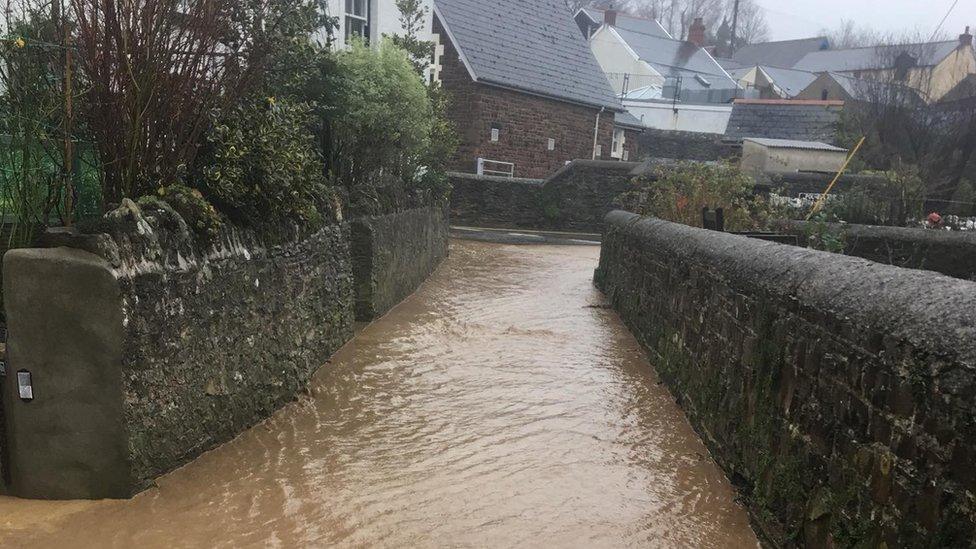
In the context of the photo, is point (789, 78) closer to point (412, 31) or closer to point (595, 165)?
point (595, 165)

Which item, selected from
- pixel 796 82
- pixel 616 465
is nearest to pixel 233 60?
pixel 616 465

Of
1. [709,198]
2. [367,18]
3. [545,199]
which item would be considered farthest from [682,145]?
[709,198]

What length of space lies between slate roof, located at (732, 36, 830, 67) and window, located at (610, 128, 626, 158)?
38.1 m

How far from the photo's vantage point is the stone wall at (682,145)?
33.2 m

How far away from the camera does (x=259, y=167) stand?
5.98m

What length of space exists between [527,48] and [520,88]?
11.4 ft

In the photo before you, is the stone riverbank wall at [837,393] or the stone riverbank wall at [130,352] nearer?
the stone riverbank wall at [837,393]

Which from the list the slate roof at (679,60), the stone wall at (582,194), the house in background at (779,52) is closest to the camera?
the stone wall at (582,194)

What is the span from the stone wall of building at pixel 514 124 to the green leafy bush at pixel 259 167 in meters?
18.6

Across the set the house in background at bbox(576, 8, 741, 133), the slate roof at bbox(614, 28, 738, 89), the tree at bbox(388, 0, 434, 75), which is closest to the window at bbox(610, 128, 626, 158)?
the house in background at bbox(576, 8, 741, 133)

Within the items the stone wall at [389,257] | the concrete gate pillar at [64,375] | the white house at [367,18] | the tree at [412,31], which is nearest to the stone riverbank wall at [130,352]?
the concrete gate pillar at [64,375]

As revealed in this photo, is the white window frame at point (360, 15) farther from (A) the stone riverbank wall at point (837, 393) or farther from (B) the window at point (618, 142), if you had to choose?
(B) the window at point (618, 142)

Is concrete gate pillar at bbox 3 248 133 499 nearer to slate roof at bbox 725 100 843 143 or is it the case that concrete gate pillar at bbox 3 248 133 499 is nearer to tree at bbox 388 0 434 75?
tree at bbox 388 0 434 75

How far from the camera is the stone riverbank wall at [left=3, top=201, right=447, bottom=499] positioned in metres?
4.18
